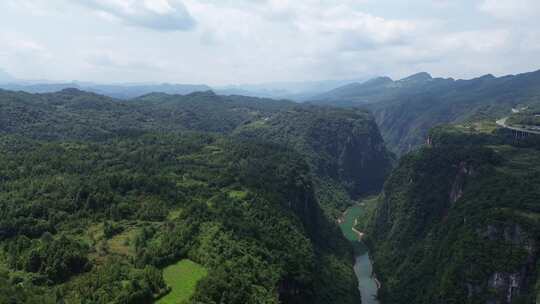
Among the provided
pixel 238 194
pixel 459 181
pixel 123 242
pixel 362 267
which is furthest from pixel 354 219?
pixel 123 242

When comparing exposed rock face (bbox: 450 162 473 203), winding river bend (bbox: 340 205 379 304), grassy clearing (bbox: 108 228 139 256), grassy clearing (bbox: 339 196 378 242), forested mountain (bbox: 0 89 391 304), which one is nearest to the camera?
forested mountain (bbox: 0 89 391 304)

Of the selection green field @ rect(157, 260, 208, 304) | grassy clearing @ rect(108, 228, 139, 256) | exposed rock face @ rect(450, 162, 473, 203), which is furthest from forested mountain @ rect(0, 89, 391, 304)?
exposed rock face @ rect(450, 162, 473, 203)

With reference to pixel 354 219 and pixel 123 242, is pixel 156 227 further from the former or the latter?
pixel 354 219

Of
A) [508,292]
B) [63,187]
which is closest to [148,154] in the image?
[63,187]

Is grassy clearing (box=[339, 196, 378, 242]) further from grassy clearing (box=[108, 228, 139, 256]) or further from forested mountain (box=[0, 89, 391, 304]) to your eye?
grassy clearing (box=[108, 228, 139, 256])

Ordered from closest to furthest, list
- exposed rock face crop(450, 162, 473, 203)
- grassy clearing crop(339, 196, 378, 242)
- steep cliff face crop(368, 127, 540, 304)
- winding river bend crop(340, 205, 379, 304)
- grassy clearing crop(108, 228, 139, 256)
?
1. grassy clearing crop(108, 228, 139, 256)
2. steep cliff face crop(368, 127, 540, 304)
3. winding river bend crop(340, 205, 379, 304)
4. exposed rock face crop(450, 162, 473, 203)
5. grassy clearing crop(339, 196, 378, 242)

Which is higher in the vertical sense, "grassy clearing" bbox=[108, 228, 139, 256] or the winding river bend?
"grassy clearing" bbox=[108, 228, 139, 256]
